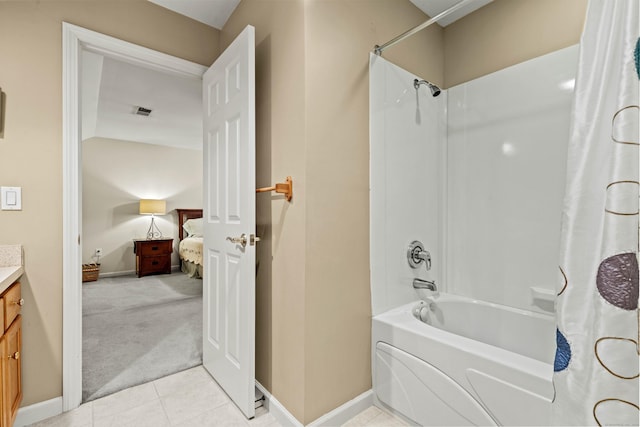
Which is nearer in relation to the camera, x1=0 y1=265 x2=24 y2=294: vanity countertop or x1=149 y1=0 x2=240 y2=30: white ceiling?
x1=0 y1=265 x2=24 y2=294: vanity countertop

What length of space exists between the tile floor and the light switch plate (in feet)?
3.72

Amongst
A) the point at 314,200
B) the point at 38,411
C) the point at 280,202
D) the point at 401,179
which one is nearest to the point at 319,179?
the point at 314,200

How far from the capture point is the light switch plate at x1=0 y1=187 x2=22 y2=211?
1628 millimetres

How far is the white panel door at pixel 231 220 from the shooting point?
5.53 ft

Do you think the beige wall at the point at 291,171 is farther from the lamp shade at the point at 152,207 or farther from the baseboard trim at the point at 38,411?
the lamp shade at the point at 152,207

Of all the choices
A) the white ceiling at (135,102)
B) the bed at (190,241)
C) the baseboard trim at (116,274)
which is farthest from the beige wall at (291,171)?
the baseboard trim at (116,274)

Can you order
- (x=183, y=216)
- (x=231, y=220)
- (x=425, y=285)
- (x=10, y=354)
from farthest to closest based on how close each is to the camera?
(x=183, y=216)
(x=425, y=285)
(x=231, y=220)
(x=10, y=354)

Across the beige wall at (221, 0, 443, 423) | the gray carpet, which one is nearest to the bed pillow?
the gray carpet

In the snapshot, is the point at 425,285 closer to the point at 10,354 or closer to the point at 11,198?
the point at 10,354

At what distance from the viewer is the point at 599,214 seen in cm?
95

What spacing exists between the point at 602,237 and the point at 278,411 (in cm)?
165

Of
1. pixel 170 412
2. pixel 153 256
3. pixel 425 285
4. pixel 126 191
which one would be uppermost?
pixel 126 191

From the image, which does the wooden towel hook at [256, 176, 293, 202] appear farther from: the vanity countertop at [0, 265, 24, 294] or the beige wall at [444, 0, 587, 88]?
the beige wall at [444, 0, 587, 88]

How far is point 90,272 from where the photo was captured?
16.8 ft
